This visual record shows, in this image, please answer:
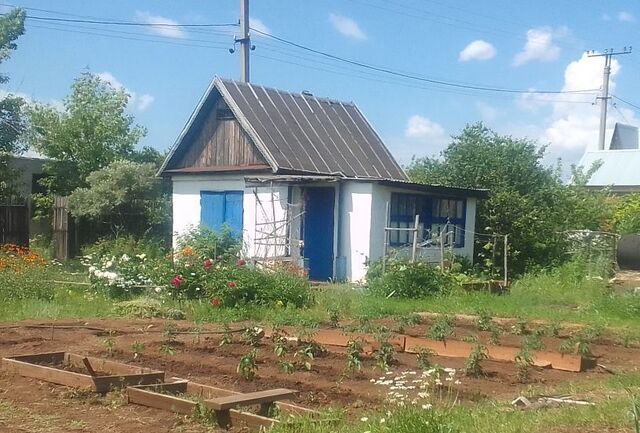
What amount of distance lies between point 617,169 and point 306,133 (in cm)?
2541

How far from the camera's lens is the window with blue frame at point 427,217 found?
75.1 feet

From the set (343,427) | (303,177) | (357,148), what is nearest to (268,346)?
(343,427)

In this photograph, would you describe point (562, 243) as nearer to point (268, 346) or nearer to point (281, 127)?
point (281, 127)

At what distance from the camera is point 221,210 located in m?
25.2

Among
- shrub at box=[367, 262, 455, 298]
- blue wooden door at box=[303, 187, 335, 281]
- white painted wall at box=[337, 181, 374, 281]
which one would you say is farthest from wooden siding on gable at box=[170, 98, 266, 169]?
shrub at box=[367, 262, 455, 298]

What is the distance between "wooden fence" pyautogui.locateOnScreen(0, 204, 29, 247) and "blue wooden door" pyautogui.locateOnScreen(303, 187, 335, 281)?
10773 mm

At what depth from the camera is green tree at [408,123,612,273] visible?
24859 millimetres

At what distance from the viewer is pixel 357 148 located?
2725 cm

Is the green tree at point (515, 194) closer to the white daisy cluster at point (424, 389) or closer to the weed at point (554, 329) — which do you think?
the weed at point (554, 329)

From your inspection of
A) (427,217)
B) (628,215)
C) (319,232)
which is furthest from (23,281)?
(628,215)

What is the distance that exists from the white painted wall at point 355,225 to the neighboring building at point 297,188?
3 cm

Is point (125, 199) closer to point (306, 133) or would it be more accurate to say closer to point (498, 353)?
point (306, 133)

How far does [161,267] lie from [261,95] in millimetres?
9721

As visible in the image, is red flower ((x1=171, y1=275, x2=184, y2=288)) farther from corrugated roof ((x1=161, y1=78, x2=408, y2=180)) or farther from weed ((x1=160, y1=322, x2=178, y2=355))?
corrugated roof ((x1=161, y1=78, x2=408, y2=180))
